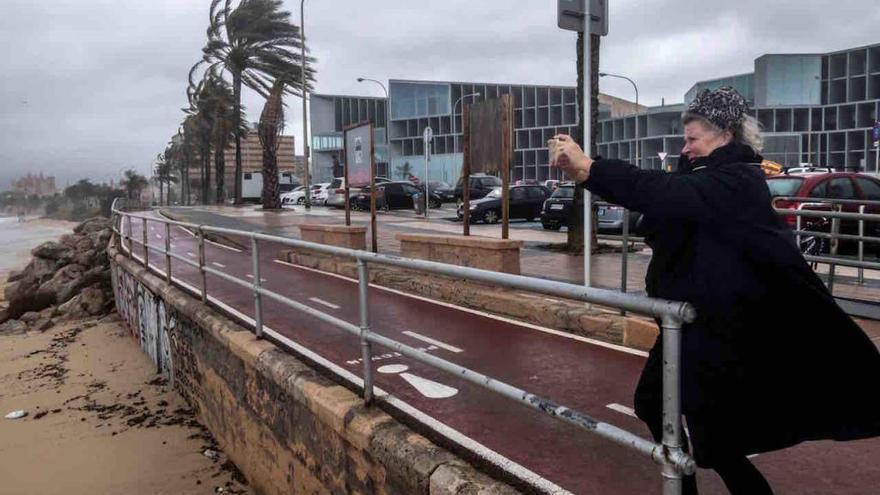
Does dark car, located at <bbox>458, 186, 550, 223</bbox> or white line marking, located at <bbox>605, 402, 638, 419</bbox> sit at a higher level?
dark car, located at <bbox>458, 186, 550, 223</bbox>

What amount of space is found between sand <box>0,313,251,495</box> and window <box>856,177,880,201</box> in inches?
456

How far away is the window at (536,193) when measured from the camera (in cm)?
2409

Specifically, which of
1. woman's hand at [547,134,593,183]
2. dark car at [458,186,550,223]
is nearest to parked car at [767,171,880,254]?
woman's hand at [547,134,593,183]

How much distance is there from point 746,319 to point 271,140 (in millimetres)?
29821

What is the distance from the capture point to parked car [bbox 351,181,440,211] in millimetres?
31375

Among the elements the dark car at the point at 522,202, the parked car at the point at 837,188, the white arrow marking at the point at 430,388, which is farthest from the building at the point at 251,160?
the white arrow marking at the point at 430,388

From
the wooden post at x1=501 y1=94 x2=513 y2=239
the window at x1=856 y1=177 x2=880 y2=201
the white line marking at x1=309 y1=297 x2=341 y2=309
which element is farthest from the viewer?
the window at x1=856 y1=177 x2=880 y2=201

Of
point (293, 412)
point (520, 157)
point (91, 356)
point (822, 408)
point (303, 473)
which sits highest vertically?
point (520, 157)

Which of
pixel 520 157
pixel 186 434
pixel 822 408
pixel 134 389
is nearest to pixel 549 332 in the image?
pixel 186 434

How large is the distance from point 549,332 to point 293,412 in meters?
3.14

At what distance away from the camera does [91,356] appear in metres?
11.9

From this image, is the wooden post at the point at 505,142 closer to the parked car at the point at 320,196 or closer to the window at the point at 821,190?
the window at the point at 821,190

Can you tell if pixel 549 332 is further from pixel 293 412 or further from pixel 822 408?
pixel 822 408

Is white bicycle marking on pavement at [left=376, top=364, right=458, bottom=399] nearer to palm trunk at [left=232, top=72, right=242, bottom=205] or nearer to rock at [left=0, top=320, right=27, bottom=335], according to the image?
rock at [left=0, top=320, right=27, bottom=335]
